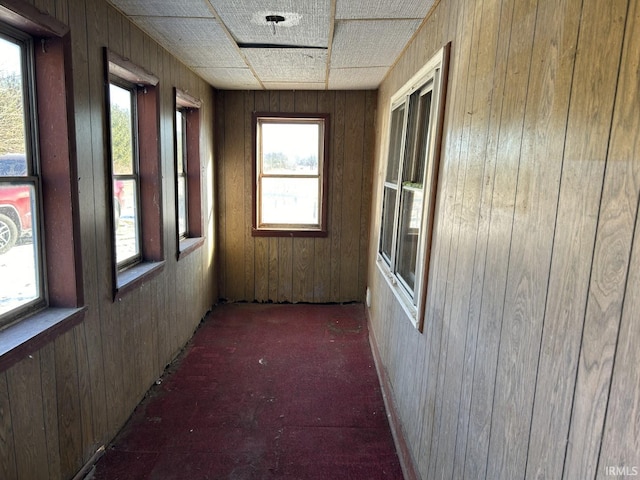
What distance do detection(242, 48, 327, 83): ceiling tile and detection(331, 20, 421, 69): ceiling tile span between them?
0.15m

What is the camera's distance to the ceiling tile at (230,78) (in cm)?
339

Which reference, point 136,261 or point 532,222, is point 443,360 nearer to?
point 532,222

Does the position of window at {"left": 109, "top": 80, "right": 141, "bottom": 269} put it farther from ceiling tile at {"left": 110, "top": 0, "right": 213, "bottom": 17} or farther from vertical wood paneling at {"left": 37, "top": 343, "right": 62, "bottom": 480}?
vertical wood paneling at {"left": 37, "top": 343, "right": 62, "bottom": 480}

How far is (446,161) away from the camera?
1713mm

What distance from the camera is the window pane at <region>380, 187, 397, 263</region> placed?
10.2 feet

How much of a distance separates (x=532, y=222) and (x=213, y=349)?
3.01 m

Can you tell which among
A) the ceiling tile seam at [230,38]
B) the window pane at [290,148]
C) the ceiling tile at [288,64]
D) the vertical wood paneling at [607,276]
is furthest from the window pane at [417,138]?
the window pane at [290,148]

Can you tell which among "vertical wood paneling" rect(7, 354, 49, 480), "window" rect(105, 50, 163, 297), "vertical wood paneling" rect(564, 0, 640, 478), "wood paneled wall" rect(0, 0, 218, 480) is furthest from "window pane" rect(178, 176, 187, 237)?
"vertical wood paneling" rect(564, 0, 640, 478)

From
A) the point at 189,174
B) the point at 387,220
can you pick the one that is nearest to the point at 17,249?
the point at 189,174

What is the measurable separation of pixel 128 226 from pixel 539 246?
2.38 m

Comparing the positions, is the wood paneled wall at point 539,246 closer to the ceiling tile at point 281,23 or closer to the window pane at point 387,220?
the ceiling tile at point 281,23

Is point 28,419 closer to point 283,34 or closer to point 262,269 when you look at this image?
point 283,34

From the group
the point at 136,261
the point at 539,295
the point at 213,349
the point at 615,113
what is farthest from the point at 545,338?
the point at 213,349

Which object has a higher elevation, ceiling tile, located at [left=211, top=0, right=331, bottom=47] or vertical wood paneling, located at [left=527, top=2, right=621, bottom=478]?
ceiling tile, located at [left=211, top=0, right=331, bottom=47]
